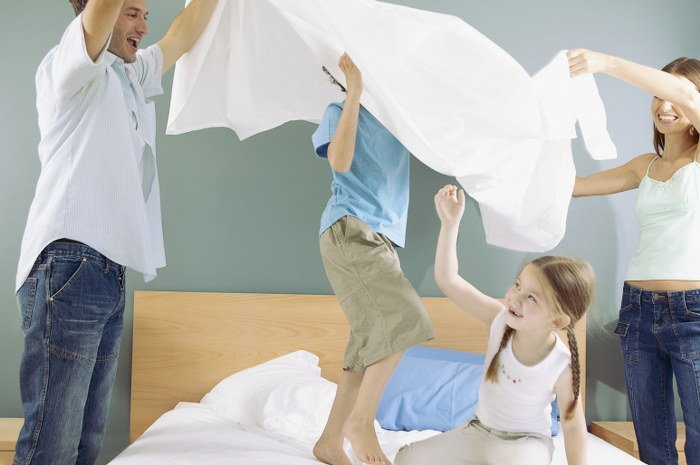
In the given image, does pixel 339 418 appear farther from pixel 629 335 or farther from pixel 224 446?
pixel 629 335

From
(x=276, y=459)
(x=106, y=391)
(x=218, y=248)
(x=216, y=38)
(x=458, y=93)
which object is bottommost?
(x=276, y=459)

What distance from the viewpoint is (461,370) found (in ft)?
8.19

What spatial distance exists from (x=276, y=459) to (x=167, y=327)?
1012 millimetres

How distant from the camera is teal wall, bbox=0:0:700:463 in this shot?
2793 millimetres

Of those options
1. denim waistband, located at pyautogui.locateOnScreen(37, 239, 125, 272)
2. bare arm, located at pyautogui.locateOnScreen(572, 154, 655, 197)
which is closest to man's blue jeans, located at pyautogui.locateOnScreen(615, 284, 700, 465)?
bare arm, located at pyautogui.locateOnScreen(572, 154, 655, 197)

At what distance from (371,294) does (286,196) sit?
1.19 meters

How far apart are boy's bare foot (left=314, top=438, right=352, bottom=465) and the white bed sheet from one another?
1.2 inches

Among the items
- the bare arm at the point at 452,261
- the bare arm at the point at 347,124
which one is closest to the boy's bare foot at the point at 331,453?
the bare arm at the point at 452,261

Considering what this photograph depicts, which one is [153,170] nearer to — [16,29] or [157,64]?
[157,64]

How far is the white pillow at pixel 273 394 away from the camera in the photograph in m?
2.30

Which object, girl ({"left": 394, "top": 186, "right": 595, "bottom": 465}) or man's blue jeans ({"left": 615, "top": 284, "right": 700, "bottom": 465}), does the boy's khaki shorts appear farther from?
man's blue jeans ({"left": 615, "top": 284, "right": 700, "bottom": 465})

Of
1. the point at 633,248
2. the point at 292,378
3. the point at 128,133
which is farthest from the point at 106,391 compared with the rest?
the point at 633,248

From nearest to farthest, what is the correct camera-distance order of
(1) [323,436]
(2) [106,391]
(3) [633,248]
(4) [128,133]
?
1. (4) [128,133]
2. (2) [106,391]
3. (1) [323,436]
4. (3) [633,248]

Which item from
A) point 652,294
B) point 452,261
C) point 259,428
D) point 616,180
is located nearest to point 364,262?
point 452,261
